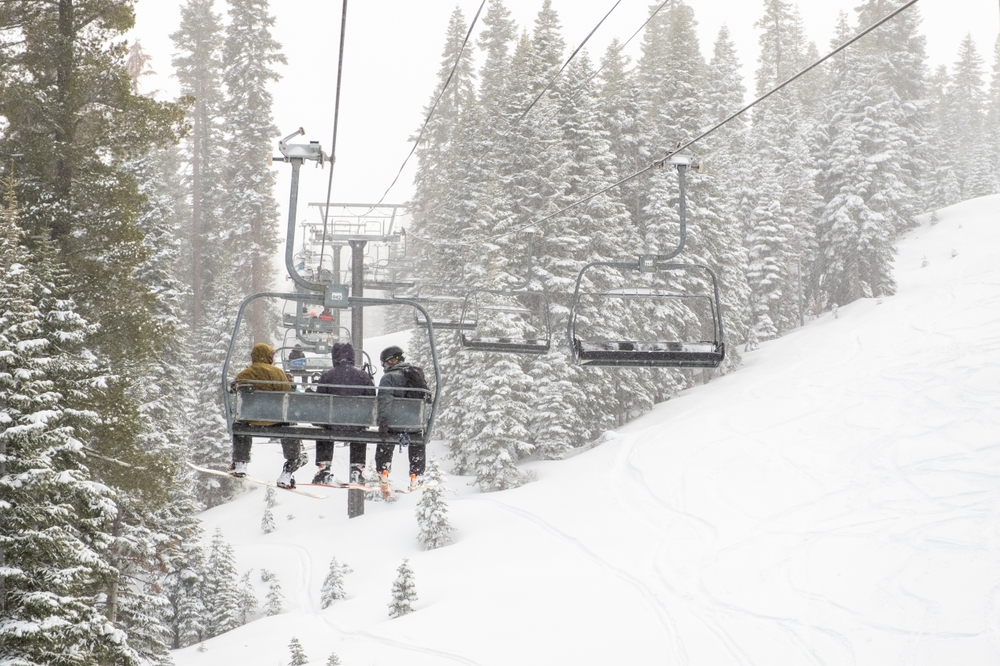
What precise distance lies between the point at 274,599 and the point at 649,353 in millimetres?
21805

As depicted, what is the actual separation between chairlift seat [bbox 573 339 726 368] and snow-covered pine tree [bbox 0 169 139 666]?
7798mm

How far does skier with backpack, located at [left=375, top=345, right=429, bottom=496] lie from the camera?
8.86 m

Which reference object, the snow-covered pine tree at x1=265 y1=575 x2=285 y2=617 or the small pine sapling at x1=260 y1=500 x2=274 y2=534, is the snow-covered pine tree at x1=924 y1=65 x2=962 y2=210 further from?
the snow-covered pine tree at x1=265 y1=575 x2=285 y2=617

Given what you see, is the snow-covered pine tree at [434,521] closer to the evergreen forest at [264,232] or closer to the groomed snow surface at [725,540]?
the groomed snow surface at [725,540]

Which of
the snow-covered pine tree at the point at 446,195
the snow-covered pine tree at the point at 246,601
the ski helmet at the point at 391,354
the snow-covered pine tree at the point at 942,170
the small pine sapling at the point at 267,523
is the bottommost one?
the snow-covered pine tree at the point at 246,601

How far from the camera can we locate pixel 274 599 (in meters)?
28.0

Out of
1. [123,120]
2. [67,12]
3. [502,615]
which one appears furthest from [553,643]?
[67,12]

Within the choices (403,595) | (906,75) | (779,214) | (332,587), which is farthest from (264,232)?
(906,75)

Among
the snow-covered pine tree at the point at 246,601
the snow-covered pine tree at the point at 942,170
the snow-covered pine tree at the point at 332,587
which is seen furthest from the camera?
the snow-covered pine tree at the point at 942,170

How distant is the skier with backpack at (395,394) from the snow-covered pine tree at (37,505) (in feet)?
16.5

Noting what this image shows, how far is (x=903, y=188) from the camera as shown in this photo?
51594 mm

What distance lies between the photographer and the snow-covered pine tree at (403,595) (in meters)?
24.4

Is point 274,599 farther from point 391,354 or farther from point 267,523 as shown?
point 391,354

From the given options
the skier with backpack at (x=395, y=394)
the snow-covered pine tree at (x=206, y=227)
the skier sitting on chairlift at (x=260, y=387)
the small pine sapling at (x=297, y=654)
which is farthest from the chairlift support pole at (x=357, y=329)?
the snow-covered pine tree at (x=206, y=227)
